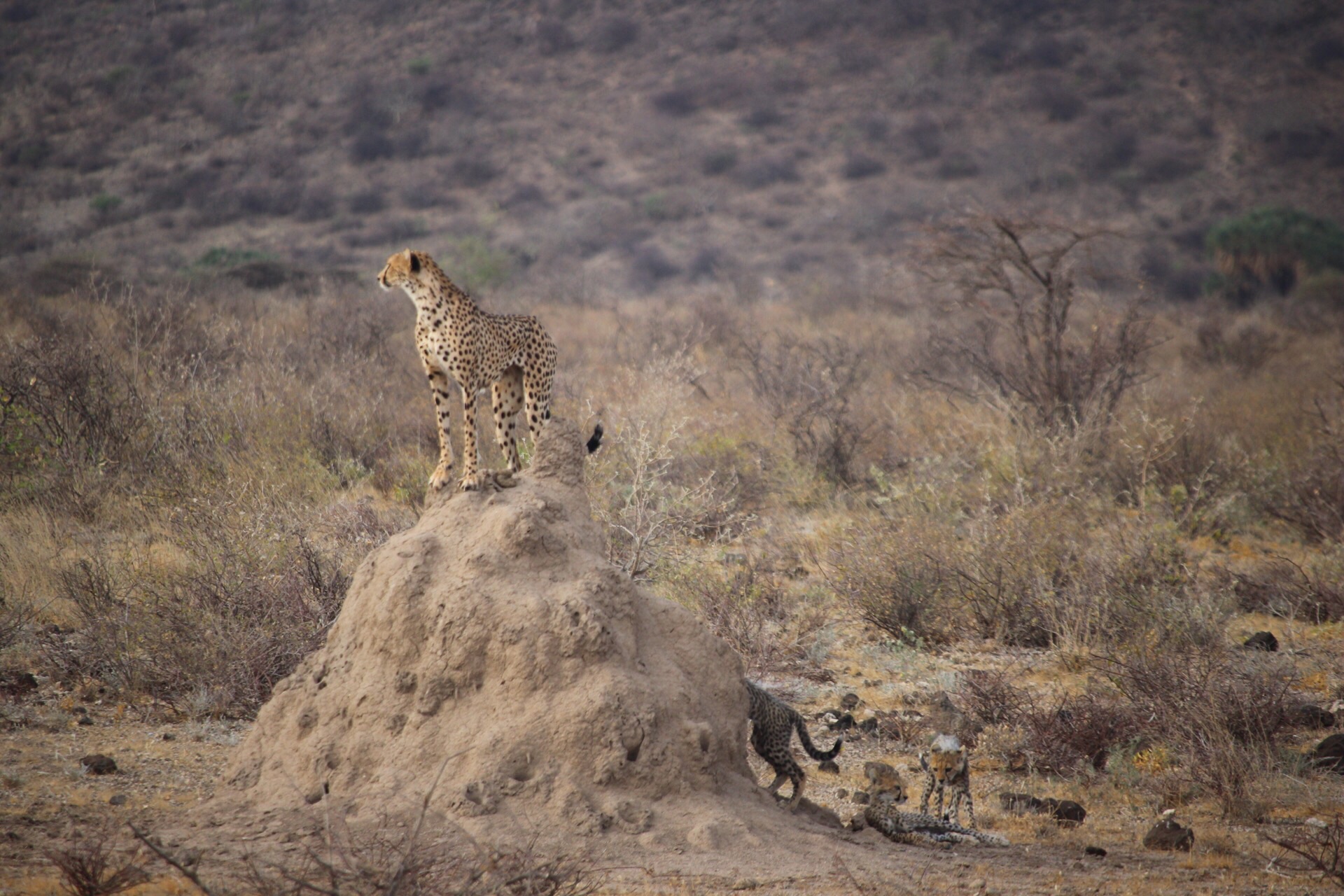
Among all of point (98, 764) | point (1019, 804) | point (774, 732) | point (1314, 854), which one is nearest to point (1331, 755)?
point (1314, 854)

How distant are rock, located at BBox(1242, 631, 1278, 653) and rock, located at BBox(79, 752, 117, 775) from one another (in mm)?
7369

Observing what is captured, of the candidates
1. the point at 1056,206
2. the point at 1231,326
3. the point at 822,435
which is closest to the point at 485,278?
the point at 822,435

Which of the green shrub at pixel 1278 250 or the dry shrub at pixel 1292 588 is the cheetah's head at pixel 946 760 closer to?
the dry shrub at pixel 1292 588

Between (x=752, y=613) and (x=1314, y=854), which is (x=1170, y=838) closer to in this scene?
(x=1314, y=854)

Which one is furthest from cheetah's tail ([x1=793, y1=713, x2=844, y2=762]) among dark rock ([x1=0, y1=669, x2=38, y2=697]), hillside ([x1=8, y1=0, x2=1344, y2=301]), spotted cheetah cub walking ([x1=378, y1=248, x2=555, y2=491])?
hillside ([x1=8, y1=0, x2=1344, y2=301])

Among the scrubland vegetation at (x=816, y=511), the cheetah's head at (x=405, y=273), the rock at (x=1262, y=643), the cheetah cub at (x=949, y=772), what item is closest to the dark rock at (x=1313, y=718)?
the scrubland vegetation at (x=816, y=511)

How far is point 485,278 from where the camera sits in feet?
82.5

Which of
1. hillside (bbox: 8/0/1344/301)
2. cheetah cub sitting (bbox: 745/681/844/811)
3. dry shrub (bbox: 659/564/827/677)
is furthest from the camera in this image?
hillside (bbox: 8/0/1344/301)

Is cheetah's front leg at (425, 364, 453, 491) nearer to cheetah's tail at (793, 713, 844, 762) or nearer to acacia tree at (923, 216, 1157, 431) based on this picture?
cheetah's tail at (793, 713, 844, 762)

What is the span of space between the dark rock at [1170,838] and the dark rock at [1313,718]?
2061mm

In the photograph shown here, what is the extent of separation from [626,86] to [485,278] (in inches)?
894

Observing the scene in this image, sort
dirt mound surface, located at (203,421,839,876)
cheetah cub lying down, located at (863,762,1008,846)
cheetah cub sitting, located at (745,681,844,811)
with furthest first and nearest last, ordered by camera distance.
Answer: cheetah cub sitting, located at (745,681,844,811)
cheetah cub lying down, located at (863,762,1008,846)
dirt mound surface, located at (203,421,839,876)

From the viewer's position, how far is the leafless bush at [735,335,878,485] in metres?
12.6

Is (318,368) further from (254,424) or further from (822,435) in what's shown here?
(822,435)
